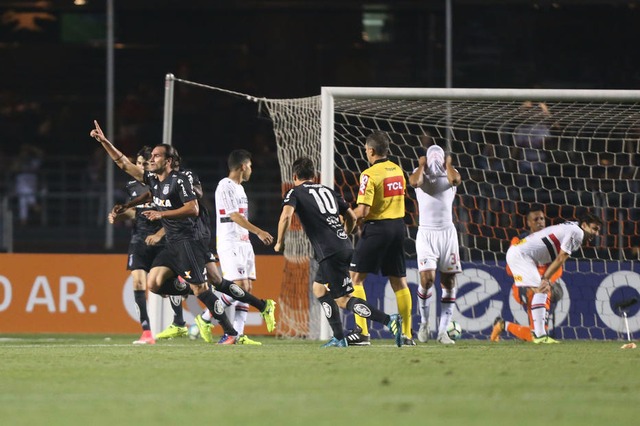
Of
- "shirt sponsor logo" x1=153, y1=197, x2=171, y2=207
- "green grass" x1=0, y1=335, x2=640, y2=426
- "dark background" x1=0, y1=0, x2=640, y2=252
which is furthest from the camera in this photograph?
"dark background" x1=0, y1=0, x2=640, y2=252

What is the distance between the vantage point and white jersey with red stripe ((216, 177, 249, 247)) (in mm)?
12297

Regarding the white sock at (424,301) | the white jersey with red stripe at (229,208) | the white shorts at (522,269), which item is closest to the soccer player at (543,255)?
the white shorts at (522,269)

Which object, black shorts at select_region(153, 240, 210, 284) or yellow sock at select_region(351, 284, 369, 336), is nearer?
yellow sock at select_region(351, 284, 369, 336)

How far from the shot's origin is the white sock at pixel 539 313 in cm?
1251

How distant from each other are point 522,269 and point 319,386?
6063mm

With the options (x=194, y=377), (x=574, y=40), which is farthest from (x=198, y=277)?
(x=574, y=40)

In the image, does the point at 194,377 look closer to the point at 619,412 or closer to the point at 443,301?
the point at 619,412

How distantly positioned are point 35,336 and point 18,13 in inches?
494

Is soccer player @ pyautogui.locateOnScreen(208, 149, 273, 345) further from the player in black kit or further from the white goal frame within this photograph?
the white goal frame

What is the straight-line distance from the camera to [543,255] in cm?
1309

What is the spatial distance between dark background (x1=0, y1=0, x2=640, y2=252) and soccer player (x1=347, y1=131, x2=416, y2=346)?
34.2 feet

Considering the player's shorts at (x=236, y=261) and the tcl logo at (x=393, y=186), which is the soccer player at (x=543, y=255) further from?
the player's shorts at (x=236, y=261)

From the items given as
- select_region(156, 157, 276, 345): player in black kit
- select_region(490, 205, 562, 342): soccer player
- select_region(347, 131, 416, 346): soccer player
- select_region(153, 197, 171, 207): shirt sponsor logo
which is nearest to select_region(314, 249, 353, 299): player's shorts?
select_region(347, 131, 416, 346): soccer player

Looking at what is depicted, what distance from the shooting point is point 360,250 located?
1171cm
